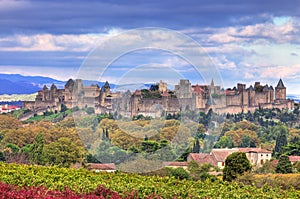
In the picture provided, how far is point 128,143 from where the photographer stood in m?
28.7

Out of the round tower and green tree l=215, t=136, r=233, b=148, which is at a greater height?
the round tower

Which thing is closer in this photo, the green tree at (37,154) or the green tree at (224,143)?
the green tree at (37,154)

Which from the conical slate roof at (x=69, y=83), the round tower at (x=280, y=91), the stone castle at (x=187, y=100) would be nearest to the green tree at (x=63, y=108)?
the stone castle at (x=187, y=100)

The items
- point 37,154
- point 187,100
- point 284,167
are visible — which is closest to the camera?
point 37,154

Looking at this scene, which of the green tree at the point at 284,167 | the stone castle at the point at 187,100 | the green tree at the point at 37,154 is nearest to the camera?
the green tree at the point at 37,154

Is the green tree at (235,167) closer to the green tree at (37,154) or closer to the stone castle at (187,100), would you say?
the green tree at (37,154)

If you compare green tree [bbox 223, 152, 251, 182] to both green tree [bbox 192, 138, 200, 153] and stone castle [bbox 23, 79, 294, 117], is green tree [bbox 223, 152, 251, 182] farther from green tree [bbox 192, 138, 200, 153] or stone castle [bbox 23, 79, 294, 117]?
stone castle [bbox 23, 79, 294, 117]

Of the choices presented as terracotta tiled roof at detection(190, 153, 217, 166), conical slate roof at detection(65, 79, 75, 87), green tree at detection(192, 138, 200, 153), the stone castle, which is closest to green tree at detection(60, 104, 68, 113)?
the stone castle

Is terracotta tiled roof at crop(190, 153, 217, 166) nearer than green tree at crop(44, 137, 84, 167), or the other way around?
green tree at crop(44, 137, 84, 167)

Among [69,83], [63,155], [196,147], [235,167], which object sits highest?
[69,83]

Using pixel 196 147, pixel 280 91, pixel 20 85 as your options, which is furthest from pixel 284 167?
pixel 20 85

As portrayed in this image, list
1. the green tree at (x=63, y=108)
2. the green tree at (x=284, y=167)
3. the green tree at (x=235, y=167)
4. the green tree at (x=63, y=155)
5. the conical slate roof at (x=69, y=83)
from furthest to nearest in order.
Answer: the conical slate roof at (x=69, y=83) < the green tree at (x=63, y=108) < the green tree at (x=284, y=167) < the green tree at (x=63, y=155) < the green tree at (x=235, y=167)

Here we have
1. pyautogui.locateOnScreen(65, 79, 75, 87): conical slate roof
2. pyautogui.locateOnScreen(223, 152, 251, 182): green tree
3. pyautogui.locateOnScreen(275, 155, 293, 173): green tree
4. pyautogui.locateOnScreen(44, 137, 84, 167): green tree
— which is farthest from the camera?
pyautogui.locateOnScreen(65, 79, 75, 87): conical slate roof

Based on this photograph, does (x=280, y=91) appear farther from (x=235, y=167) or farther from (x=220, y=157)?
(x=235, y=167)
